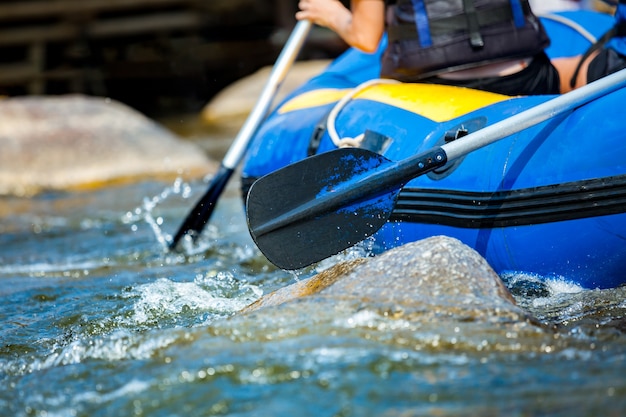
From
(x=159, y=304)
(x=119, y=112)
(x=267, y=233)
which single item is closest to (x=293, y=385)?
(x=267, y=233)

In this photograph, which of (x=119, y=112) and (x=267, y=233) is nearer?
(x=267, y=233)

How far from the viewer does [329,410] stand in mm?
1763

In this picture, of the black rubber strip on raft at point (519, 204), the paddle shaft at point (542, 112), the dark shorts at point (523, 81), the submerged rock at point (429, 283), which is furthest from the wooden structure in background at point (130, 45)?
the submerged rock at point (429, 283)

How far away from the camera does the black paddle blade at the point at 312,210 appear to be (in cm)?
264

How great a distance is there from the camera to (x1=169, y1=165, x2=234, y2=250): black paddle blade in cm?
414

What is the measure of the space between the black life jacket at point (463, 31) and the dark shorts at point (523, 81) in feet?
0.22

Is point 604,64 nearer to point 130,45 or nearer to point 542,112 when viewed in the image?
point 542,112

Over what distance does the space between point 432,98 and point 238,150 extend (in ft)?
4.33

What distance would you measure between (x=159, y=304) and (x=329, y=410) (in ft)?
3.80

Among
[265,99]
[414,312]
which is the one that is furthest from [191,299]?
[265,99]

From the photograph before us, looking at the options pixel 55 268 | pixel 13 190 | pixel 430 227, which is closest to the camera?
pixel 430 227

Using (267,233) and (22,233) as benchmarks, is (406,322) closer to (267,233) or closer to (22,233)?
(267,233)

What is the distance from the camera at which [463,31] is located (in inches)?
129

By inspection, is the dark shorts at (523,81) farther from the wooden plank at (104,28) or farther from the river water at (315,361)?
the wooden plank at (104,28)
